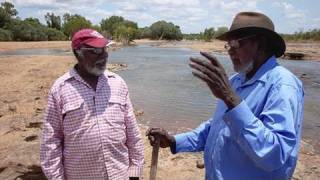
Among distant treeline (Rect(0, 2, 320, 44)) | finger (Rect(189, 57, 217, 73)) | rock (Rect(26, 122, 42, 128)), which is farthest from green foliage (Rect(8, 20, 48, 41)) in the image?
finger (Rect(189, 57, 217, 73))

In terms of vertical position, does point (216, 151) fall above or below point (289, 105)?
below

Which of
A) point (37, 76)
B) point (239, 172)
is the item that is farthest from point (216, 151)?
point (37, 76)

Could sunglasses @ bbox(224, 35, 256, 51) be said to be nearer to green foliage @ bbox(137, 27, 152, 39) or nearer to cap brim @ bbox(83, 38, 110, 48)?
cap brim @ bbox(83, 38, 110, 48)

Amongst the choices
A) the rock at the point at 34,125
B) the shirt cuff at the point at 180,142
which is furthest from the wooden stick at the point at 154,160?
the rock at the point at 34,125

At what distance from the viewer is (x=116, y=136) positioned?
3322 millimetres

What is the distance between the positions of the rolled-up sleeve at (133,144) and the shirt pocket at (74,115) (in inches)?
15.8

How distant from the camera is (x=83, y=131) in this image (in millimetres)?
3215

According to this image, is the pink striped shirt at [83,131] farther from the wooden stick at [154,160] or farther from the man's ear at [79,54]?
the wooden stick at [154,160]

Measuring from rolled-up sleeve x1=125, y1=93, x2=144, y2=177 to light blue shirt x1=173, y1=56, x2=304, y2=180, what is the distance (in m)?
0.85

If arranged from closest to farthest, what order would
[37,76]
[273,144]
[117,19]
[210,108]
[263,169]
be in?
[273,144], [263,169], [210,108], [37,76], [117,19]

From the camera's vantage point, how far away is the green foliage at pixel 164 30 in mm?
101688

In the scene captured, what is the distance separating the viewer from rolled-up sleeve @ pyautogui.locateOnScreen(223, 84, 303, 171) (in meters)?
2.08

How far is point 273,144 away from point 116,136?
1.52 m

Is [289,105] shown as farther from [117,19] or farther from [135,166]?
[117,19]
